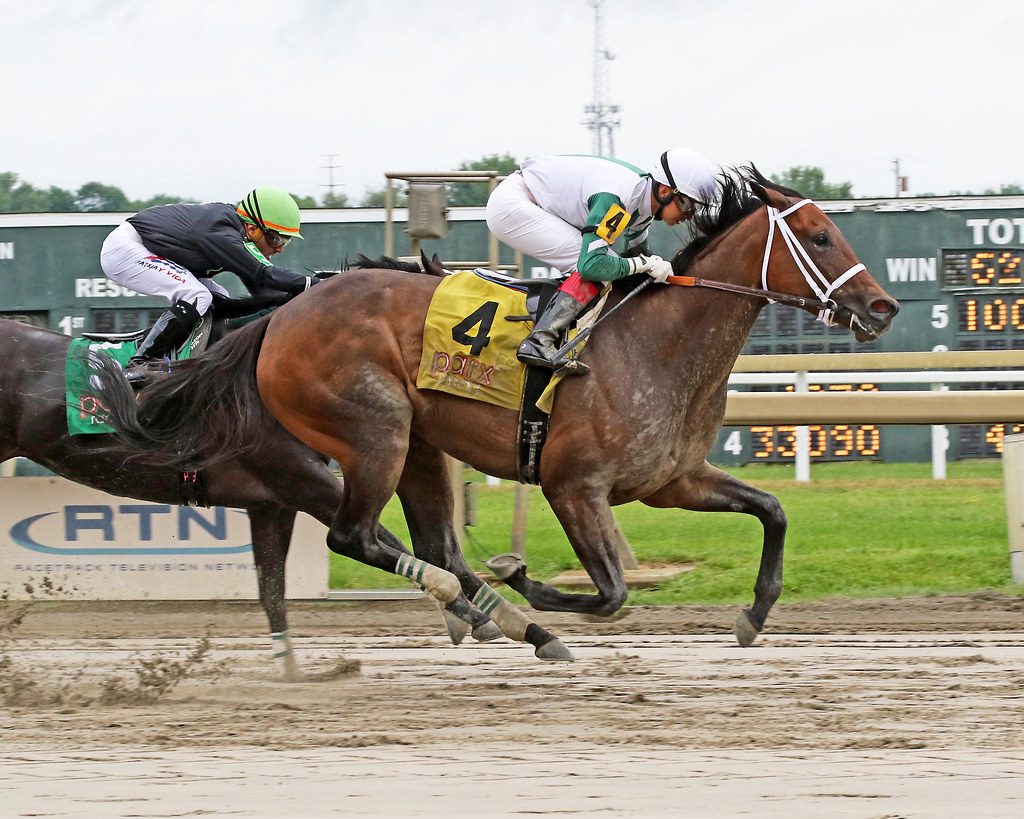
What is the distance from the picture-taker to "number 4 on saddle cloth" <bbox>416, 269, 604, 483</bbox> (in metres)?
5.25

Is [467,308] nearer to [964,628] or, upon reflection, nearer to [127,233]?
[127,233]

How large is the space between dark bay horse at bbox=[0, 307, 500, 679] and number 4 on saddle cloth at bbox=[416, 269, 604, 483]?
2.73 feet

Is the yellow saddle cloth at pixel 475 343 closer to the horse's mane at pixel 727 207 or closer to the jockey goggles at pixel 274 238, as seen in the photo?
the horse's mane at pixel 727 207

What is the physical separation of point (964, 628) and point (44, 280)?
9.30 metres

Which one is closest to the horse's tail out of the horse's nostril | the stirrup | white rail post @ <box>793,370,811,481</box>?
the stirrup

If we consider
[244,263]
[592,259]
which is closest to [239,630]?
[244,263]

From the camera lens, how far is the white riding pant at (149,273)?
6.28 m

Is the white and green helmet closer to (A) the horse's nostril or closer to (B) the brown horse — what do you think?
(B) the brown horse

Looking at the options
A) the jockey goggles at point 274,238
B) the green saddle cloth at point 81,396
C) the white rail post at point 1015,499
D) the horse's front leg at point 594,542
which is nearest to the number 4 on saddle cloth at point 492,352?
the horse's front leg at point 594,542

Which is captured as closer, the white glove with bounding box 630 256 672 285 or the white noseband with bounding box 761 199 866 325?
the white noseband with bounding box 761 199 866 325

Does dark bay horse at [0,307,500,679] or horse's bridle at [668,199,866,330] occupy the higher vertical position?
horse's bridle at [668,199,866,330]

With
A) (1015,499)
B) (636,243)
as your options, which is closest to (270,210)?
(636,243)

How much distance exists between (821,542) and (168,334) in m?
4.35

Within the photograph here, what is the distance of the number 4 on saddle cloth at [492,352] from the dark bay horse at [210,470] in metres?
0.83
